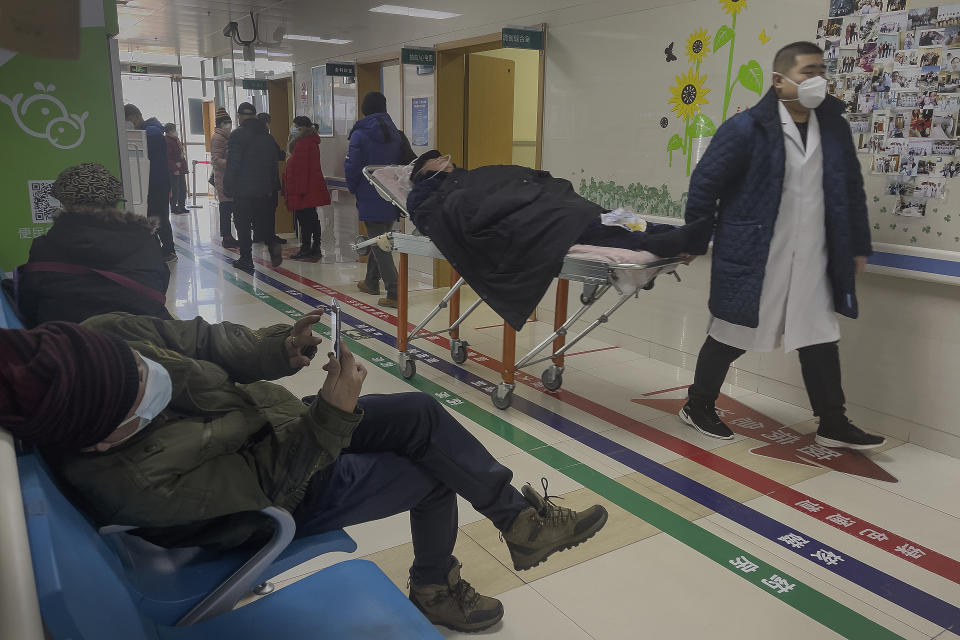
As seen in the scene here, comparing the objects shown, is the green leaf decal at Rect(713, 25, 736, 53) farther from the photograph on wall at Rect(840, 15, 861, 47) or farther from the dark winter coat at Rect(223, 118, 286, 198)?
the dark winter coat at Rect(223, 118, 286, 198)

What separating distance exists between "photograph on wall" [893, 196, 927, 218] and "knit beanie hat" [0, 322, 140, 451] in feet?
10.3

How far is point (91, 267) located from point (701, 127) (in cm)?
304

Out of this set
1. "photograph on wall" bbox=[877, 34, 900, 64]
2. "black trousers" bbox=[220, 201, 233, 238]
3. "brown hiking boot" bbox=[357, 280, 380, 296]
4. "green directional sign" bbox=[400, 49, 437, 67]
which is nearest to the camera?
"photograph on wall" bbox=[877, 34, 900, 64]

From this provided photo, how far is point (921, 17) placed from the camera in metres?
2.94

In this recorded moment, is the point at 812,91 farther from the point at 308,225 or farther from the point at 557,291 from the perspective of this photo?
the point at 308,225

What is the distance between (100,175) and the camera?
7.61ft

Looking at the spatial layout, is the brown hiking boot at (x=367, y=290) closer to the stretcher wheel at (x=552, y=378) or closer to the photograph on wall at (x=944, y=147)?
the stretcher wheel at (x=552, y=378)

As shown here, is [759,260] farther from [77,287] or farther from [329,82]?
[329,82]

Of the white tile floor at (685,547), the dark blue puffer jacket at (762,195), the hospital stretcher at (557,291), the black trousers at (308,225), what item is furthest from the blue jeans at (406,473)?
the black trousers at (308,225)

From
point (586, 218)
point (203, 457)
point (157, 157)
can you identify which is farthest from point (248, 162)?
point (203, 457)

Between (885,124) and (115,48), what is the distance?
3184 millimetres

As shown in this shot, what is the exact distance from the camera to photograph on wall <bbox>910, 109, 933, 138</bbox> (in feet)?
9.73

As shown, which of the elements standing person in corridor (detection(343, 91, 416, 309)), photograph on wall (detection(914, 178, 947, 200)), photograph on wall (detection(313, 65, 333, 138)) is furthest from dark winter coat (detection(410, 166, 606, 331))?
photograph on wall (detection(313, 65, 333, 138))

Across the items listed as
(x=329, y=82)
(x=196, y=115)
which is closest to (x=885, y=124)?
(x=329, y=82)
